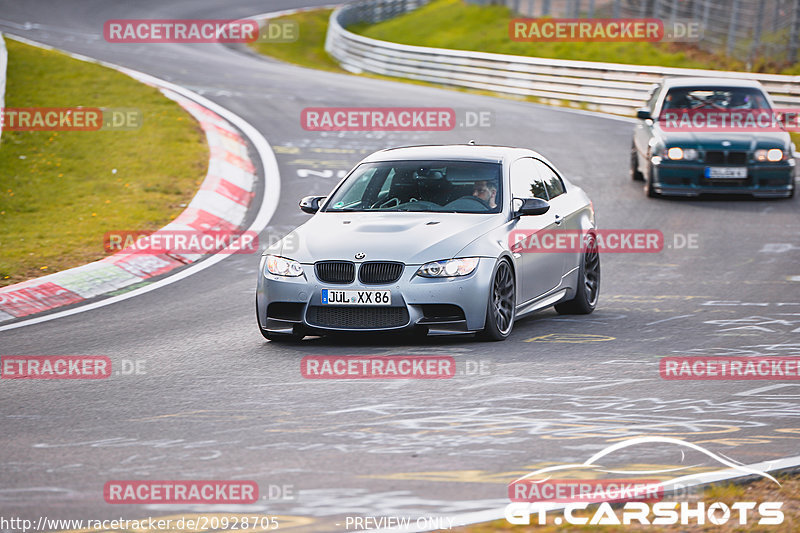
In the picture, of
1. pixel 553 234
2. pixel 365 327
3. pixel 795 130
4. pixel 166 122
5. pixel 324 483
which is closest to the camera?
pixel 324 483

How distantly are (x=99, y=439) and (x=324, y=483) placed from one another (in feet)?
5.12

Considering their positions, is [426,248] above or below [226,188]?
above

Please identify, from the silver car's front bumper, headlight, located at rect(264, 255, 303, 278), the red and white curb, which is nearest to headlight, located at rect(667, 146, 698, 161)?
the red and white curb

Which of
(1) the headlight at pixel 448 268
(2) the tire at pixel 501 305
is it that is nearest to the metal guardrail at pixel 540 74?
(2) the tire at pixel 501 305

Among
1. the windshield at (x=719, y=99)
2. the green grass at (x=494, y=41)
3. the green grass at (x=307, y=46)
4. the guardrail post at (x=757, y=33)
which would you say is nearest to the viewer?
the windshield at (x=719, y=99)

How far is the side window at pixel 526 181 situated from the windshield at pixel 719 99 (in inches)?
327

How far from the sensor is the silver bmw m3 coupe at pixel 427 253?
916cm

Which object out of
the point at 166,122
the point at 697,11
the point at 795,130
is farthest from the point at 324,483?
the point at 697,11

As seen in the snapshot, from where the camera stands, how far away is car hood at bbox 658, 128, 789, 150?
17688 millimetres

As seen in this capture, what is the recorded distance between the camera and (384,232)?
952 centimetres

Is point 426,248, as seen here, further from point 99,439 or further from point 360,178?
point 99,439

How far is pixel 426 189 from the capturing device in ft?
33.9

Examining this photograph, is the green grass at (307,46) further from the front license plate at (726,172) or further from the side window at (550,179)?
the side window at (550,179)

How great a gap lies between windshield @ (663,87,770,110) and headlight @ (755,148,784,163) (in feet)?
3.63
